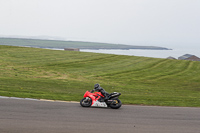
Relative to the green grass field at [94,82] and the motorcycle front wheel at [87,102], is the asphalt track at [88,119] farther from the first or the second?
the green grass field at [94,82]

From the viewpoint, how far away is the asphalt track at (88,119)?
10.3 m

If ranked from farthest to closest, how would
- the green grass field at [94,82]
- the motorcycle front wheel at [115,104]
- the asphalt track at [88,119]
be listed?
the green grass field at [94,82] < the motorcycle front wheel at [115,104] < the asphalt track at [88,119]

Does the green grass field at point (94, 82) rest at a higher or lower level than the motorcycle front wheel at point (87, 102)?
lower

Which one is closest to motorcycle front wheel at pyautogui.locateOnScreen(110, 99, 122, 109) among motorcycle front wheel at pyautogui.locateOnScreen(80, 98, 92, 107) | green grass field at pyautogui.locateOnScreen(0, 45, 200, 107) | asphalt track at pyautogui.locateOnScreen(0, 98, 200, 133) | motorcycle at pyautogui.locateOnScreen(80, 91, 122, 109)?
motorcycle at pyautogui.locateOnScreen(80, 91, 122, 109)

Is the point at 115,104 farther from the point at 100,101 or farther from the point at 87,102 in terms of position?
the point at 87,102

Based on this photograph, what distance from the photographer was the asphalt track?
10328 mm

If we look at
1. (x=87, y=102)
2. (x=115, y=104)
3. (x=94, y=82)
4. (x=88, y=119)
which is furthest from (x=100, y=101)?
(x=94, y=82)

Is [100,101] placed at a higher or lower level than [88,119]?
higher

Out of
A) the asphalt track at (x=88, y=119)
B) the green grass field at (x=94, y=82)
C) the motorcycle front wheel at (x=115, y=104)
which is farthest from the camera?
the green grass field at (x=94, y=82)

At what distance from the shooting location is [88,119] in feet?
38.9

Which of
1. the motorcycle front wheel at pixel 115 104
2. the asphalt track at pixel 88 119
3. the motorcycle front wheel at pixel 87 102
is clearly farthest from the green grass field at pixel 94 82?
the asphalt track at pixel 88 119

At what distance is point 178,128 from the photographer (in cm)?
1121

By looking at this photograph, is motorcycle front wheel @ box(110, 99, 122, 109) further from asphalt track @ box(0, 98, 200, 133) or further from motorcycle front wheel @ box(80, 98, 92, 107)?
motorcycle front wheel @ box(80, 98, 92, 107)

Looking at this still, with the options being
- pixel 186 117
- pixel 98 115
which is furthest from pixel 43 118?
pixel 186 117
